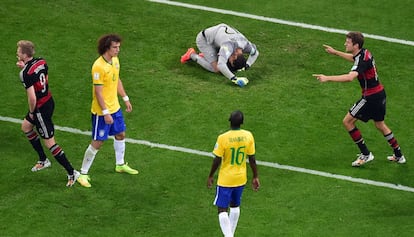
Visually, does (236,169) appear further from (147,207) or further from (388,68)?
(388,68)

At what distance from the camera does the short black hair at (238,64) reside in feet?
64.2

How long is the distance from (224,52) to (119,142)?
4.03 meters

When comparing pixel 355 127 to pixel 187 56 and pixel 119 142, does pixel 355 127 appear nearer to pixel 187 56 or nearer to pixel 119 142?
pixel 119 142

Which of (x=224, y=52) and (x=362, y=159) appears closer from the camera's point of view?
(x=362, y=159)

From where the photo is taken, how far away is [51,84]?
1912 centimetres

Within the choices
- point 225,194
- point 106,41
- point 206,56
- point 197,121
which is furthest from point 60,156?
point 206,56

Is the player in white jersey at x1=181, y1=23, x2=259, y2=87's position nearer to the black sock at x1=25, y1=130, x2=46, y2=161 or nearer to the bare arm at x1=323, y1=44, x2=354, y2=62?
the bare arm at x1=323, y1=44, x2=354, y2=62

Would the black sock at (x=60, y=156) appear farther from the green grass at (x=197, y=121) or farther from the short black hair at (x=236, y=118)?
the short black hair at (x=236, y=118)

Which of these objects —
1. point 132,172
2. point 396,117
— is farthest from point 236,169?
point 396,117

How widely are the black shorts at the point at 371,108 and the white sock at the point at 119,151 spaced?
12.5ft

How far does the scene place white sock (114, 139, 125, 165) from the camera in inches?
637

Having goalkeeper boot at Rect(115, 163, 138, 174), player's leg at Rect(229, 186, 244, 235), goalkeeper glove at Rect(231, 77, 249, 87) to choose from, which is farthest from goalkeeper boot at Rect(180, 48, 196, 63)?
player's leg at Rect(229, 186, 244, 235)

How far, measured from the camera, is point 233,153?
1392 cm

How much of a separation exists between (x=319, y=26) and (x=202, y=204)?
754 cm
